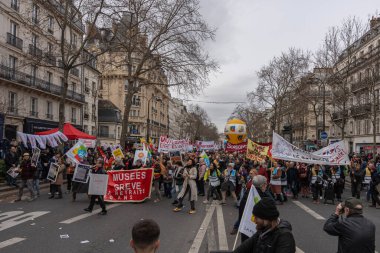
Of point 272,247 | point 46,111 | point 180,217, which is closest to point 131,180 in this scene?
point 180,217

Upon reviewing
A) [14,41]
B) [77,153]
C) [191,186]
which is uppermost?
[14,41]

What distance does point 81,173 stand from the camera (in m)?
12.7

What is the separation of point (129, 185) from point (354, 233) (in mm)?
9497

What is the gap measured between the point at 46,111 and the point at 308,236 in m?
33.1

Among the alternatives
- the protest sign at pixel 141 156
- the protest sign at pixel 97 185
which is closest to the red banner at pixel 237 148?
the protest sign at pixel 141 156

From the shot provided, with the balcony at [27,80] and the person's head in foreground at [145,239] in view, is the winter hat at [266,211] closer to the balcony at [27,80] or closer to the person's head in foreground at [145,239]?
the person's head in foreground at [145,239]

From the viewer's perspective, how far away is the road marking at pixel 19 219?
8.48 metres

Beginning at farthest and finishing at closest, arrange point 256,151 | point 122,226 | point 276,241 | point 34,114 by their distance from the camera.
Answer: point 34,114, point 256,151, point 122,226, point 276,241

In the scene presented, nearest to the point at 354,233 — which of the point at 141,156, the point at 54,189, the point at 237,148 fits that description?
the point at 54,189

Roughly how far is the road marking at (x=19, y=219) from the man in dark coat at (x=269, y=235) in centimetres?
694

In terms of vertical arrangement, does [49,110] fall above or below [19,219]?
above

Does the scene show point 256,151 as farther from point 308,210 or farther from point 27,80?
point 27,80

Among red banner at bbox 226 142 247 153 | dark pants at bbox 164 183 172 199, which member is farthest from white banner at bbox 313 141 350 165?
red banner at bbox 226 142 247 153

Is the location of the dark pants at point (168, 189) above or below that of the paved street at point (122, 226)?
above
